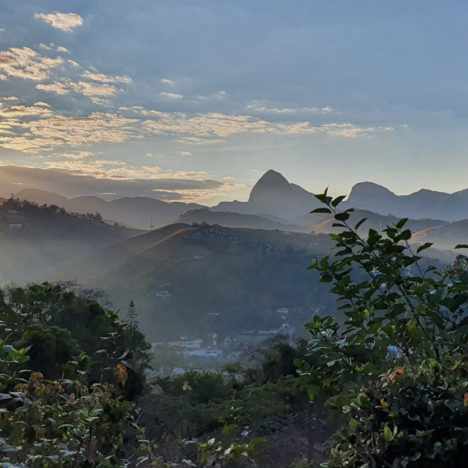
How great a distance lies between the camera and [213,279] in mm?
100812

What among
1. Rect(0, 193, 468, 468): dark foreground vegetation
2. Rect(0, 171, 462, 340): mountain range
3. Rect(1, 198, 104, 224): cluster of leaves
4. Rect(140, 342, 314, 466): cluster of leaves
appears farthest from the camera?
Rect(1, 198, 104, 224): cluster of leaves

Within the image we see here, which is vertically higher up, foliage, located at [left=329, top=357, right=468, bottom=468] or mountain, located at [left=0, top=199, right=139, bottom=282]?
foliage, located at [left=329, top=357, right=468, bottom=468]

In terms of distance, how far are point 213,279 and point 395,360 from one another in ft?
325

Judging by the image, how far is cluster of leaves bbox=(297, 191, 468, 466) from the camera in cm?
156

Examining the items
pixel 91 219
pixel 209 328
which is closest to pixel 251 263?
pixel 209 328

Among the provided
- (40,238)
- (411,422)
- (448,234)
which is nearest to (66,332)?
(411,422)

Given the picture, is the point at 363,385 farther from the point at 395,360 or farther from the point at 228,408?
the point at 228,408

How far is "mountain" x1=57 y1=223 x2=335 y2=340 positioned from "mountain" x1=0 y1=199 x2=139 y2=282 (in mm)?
11714

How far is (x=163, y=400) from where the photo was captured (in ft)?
34.6

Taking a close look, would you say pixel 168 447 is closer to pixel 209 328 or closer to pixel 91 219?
pixel 209 328

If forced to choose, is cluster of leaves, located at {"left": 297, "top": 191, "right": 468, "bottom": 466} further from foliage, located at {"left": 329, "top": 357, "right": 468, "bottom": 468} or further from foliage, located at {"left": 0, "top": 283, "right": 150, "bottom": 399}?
foliage, located at {"left": 0, "top": 283, "right": 150, "bottom": 399}

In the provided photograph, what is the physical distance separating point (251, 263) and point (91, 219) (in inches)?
2551

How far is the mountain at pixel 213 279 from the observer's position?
86562 mm

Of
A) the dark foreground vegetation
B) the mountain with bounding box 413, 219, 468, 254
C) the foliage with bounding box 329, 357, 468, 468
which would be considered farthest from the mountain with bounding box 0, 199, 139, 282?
the foliage with bounding box 329, 357, 468, 468
